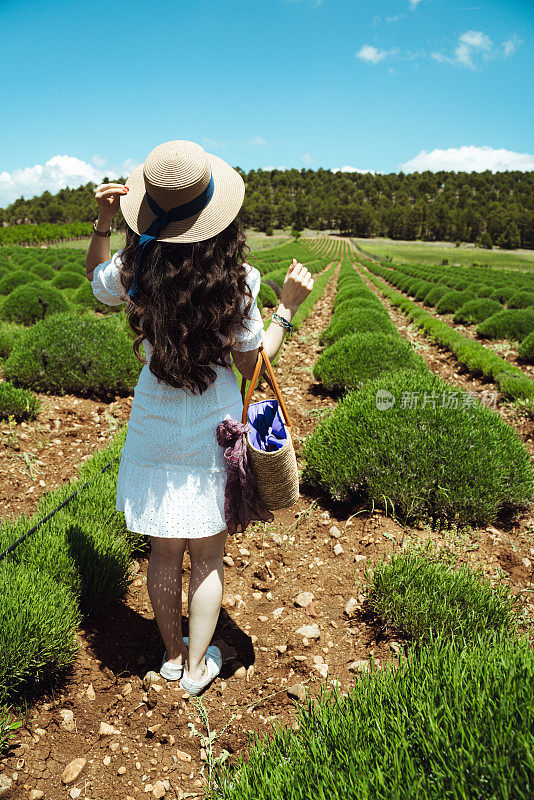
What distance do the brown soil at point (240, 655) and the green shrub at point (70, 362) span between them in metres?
2.27

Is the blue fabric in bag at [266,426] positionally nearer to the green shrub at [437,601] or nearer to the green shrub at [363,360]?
the green shrub at [437,601]

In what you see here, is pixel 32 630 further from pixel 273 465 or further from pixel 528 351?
pixel 528 351

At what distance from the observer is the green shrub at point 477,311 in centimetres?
1330

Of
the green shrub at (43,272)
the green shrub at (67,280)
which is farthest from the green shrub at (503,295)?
the green shrub at (43,272)

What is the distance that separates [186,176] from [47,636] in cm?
184

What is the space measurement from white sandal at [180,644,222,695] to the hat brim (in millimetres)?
1792

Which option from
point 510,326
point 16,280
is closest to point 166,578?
point 510,326

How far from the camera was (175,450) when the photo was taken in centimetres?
179

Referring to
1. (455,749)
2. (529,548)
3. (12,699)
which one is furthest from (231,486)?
(529,548)

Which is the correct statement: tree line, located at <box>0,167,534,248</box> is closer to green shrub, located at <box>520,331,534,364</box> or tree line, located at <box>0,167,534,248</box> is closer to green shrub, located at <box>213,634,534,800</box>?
green shrub, located at <box>520,331,534,364</box>

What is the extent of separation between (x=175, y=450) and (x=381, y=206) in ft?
535

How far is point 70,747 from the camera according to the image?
1.83 metres

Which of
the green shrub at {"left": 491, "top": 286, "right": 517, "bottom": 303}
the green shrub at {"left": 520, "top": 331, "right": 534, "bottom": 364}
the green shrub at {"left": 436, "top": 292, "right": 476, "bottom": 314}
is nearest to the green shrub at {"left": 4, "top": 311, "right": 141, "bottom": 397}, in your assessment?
the green shrub at {"left": 520, "top": 331, "right": 534, "bottom": 364}

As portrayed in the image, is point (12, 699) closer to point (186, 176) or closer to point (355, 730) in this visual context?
point (355, 730)
